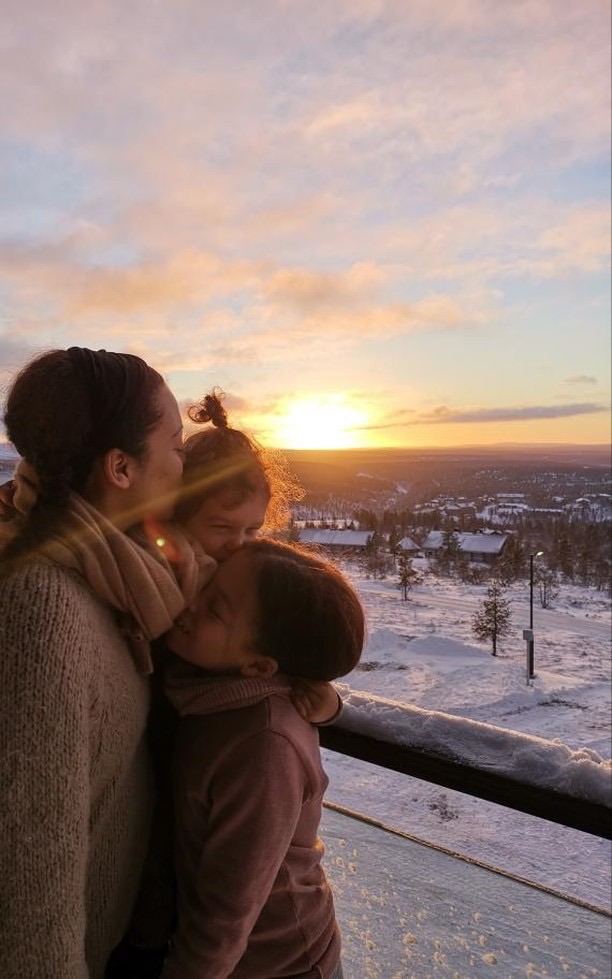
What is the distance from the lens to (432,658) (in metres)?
26.1

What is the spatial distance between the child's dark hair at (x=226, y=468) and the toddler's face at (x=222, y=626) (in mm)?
220

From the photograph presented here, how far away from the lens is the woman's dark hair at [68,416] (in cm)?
86

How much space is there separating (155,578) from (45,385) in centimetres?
30

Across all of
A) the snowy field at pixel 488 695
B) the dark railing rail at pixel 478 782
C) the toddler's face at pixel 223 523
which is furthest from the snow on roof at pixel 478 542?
the toddler's face at pixel 223 523

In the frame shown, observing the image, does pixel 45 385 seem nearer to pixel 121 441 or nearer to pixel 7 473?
pixel 121 441

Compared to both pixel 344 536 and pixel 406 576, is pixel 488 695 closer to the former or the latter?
pixel 406 576

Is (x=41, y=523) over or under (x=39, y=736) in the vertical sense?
over

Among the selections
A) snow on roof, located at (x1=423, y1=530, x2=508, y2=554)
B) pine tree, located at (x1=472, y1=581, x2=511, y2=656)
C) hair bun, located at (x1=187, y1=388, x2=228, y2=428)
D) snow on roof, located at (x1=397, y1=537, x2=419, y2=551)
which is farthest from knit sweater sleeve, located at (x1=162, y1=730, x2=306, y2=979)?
snow on roof, located at (x1=423, y1=530, x2=508, y2=554)

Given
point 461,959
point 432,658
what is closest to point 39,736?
point 461,959

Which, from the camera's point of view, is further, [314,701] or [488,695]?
[488,695]

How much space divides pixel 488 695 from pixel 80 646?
24.0m

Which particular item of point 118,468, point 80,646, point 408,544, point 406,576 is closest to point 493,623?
point 406,576

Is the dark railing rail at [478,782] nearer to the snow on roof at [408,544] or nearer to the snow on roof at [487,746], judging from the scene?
the snow on roof at [487,746]

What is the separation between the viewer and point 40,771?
2.32 ft
